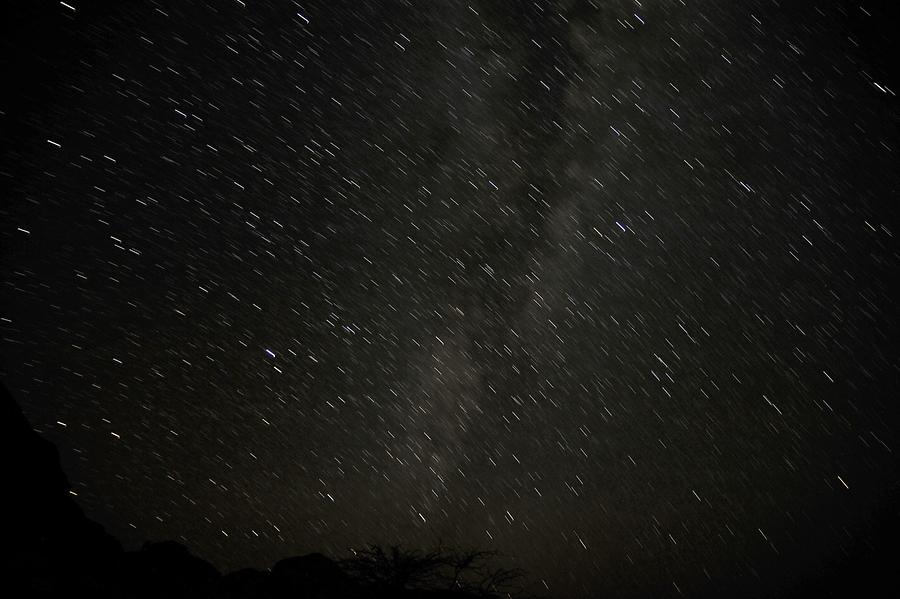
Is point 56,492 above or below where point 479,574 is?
below

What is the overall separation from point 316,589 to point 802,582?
172 m

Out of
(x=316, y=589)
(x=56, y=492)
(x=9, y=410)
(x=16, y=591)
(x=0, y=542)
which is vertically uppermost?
(x=16, y=591)

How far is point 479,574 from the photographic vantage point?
818 cm

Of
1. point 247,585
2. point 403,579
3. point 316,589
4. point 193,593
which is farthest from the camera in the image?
point 403,579

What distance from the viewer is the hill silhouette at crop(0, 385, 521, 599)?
4281mm

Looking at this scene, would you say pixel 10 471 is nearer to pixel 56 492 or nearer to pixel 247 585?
pixel 56 492

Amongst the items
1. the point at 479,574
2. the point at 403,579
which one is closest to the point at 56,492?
the point at 403,579

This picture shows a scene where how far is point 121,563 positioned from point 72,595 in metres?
2.50

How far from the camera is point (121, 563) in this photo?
6152 millimetres

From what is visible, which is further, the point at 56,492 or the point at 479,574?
the point at 479,574

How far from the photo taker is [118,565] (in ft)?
19.6

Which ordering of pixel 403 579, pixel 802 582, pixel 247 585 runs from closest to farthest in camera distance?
pixel 247 585, pixel 403 579, pixel 802 582

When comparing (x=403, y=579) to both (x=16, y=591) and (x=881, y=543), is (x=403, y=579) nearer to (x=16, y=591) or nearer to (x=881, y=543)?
(x=16, y=591)

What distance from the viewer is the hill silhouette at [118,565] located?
14.0 ft
